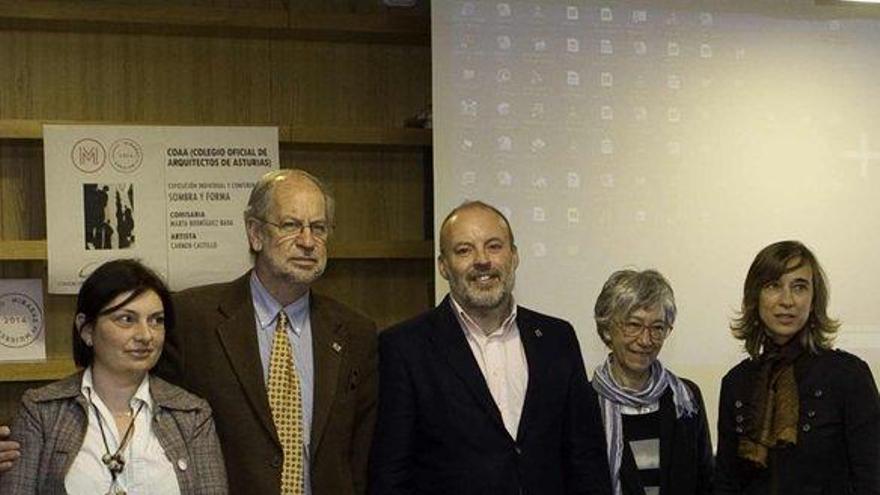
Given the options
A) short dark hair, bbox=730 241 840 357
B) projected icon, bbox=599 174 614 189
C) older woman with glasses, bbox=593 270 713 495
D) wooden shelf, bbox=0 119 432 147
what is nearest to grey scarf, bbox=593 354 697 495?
older woman with glasses, bbox=593 270 713 495

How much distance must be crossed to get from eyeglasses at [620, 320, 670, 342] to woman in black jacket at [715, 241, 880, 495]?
11.1 inches

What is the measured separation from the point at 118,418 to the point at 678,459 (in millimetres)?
1535

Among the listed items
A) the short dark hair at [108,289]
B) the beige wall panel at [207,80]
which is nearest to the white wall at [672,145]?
the beige wall panel at [207,80]

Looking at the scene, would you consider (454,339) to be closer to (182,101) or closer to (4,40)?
(182,101)

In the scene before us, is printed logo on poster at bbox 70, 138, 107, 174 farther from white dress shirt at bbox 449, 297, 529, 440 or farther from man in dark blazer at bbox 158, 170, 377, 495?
white dress shirt at bbox 449, 297, 529, 440

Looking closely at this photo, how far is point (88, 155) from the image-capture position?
4.61m

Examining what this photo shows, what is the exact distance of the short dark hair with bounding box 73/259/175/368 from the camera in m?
2.72

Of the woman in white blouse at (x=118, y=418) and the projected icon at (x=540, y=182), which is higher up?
the projected icon at (x=540, y=182)

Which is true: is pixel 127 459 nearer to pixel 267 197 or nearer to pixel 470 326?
pixel 267 197

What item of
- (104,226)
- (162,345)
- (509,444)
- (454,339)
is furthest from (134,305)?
(104,226)

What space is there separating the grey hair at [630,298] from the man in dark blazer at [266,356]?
72cm

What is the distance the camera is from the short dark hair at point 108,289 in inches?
107

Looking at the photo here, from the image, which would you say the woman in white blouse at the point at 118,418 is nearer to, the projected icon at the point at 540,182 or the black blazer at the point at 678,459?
the black blazer at the point at 678,459

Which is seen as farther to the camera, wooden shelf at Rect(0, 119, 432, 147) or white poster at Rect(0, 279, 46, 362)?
wooden shelf at Rect(0, 119, 432, 147)
